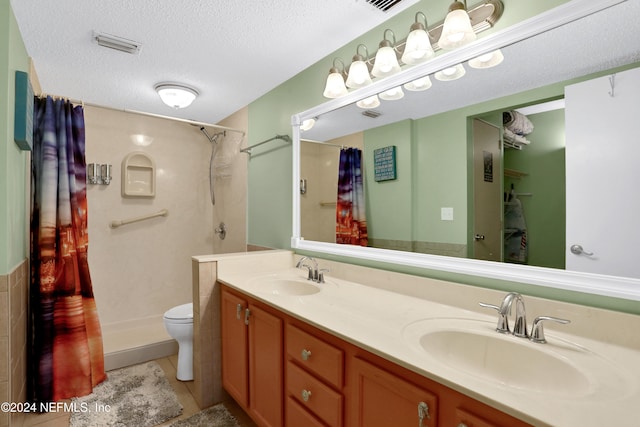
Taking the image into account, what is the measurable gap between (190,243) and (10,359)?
214 centimetres

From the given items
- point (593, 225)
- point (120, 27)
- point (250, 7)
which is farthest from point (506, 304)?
point (120, 27)

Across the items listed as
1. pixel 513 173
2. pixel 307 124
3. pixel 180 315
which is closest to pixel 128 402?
pixel 180 315

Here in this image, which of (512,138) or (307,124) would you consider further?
(307,124)

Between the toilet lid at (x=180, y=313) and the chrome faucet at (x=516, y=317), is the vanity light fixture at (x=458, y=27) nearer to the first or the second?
the chrome faucet at (x=516, y=317)

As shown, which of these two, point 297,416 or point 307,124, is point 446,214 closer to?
point 297,416

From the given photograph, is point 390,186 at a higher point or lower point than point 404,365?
higher

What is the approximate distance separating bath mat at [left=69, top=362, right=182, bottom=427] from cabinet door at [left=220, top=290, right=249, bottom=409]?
404mm

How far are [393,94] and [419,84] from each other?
16 cm

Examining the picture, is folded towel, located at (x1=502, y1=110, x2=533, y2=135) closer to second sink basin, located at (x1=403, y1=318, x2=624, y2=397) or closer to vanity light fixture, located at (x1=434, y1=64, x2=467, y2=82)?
vanity light fixture, located at (x1=434, y1=64, x2=467, y2=82)

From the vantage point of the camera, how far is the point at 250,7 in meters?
1.62

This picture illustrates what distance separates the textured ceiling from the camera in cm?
162

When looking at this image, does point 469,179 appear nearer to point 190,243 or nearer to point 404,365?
point 404,365

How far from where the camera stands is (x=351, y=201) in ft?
6.41

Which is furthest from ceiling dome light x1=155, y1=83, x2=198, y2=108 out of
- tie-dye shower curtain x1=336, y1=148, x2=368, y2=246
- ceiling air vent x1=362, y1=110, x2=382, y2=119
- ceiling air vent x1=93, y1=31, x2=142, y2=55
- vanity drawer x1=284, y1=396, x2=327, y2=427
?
vanity drawer x1=284, y1=396, x2=327, y2=427
